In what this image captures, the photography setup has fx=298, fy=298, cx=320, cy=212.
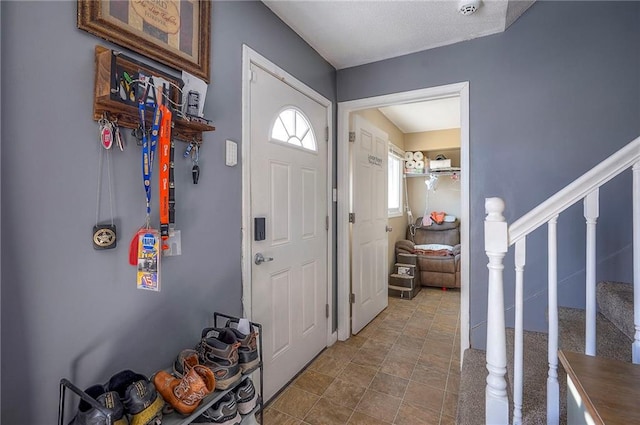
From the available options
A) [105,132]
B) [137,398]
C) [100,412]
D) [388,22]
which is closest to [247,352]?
[137,398]

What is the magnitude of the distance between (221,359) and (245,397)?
0.68ft

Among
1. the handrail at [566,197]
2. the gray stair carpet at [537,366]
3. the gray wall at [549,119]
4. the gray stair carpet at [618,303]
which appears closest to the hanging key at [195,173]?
the handrail at [566,197]

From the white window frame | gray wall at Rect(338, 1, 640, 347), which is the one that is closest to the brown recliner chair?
the white window frame

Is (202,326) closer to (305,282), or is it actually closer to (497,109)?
(305,282)

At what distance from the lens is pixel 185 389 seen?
102cm

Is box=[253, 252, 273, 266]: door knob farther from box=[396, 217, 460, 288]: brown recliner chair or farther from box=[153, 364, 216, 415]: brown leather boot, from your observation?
box=[396, 217, 460, 288]: brown recliner chair

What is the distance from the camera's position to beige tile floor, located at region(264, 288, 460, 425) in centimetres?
171

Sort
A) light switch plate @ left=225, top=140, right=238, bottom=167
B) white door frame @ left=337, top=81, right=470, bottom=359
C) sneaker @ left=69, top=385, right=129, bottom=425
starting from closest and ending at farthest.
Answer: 1. sneaker @ left=69, top=385, right=129, bottom=425
2. light switch plate @ left=225, top=140, right=238, bottom=167
3. white door frame @ left=337, top=81, right=470, bottom=359

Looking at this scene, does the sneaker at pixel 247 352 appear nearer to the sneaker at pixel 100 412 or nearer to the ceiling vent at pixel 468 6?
the sneaker at pixel 100 412

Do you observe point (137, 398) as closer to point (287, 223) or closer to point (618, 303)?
point (287, 223)

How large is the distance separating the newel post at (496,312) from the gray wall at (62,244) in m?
1.21

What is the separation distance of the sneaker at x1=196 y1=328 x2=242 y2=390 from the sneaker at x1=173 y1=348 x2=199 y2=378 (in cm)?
3

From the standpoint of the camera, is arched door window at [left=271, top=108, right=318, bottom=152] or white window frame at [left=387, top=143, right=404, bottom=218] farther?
white window frame at [left=387, top=143, right=404, bottom=218]

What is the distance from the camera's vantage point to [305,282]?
7.13 ft
